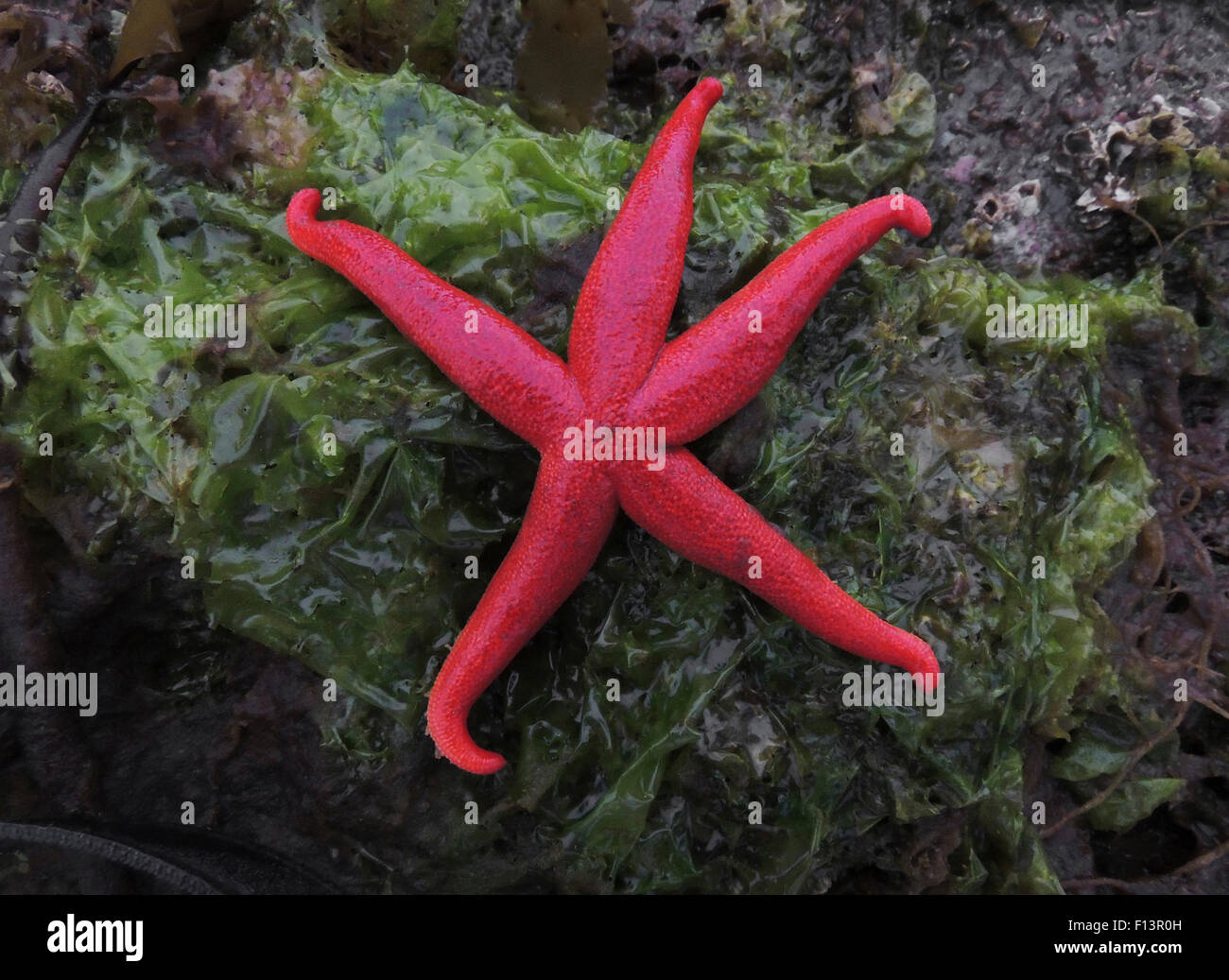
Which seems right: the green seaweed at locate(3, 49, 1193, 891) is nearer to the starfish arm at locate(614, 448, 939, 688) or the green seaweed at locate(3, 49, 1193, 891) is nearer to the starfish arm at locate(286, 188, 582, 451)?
the starfish arm at locate(286, 188, 582, 451)

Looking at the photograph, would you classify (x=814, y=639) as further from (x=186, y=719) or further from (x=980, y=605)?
(x=186, y=719)

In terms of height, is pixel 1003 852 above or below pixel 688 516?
below

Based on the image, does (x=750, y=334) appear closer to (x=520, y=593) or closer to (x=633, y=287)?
(x=633, y=287)

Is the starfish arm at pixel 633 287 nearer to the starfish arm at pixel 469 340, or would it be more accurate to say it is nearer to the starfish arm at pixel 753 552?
the starfish arm at pixel 469 340

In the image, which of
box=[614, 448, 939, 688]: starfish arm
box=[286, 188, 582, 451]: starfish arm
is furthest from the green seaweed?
box=[614, 448, 939, 688]: starfish arm

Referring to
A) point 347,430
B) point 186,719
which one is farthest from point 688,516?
point 186,719

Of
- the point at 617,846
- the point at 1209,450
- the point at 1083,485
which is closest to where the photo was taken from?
the point at 617,846
